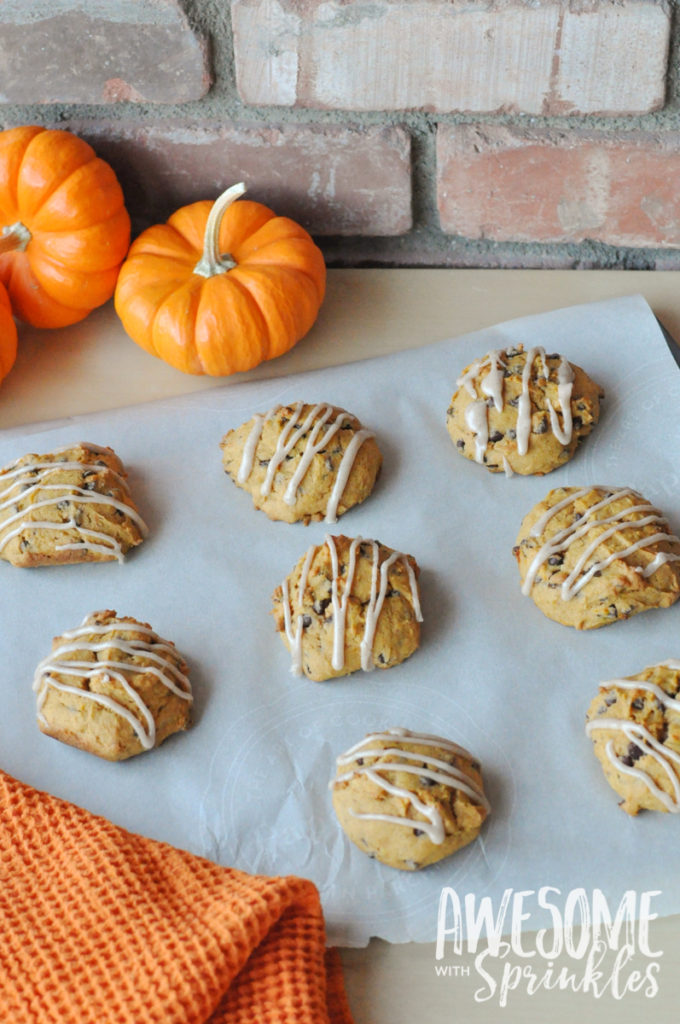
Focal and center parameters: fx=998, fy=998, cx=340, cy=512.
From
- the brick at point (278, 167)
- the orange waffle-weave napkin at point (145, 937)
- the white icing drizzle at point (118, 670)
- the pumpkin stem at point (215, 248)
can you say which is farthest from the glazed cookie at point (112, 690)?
the brick at point (278, 167)

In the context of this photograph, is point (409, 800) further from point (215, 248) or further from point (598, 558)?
point (215, 248)

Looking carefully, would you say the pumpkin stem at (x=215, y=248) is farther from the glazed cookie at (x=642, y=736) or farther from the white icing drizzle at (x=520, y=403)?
the glazed cookie at (x=642, y=736)

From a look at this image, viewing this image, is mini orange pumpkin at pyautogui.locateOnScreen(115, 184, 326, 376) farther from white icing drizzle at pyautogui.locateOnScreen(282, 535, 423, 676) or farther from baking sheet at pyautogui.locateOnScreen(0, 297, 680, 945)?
white icing drizzle at pyautogui.locateOnScreen(282, 535, 423, 676)

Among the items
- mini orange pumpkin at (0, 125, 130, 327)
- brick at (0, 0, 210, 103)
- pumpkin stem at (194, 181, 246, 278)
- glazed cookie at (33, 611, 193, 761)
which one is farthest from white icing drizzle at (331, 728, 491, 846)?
brick at (0, 0, 210, 103)

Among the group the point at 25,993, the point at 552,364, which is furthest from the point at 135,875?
the point at 552,364

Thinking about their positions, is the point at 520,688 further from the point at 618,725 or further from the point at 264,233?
the point at 264,233

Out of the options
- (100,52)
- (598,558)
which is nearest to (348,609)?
(598,558)
